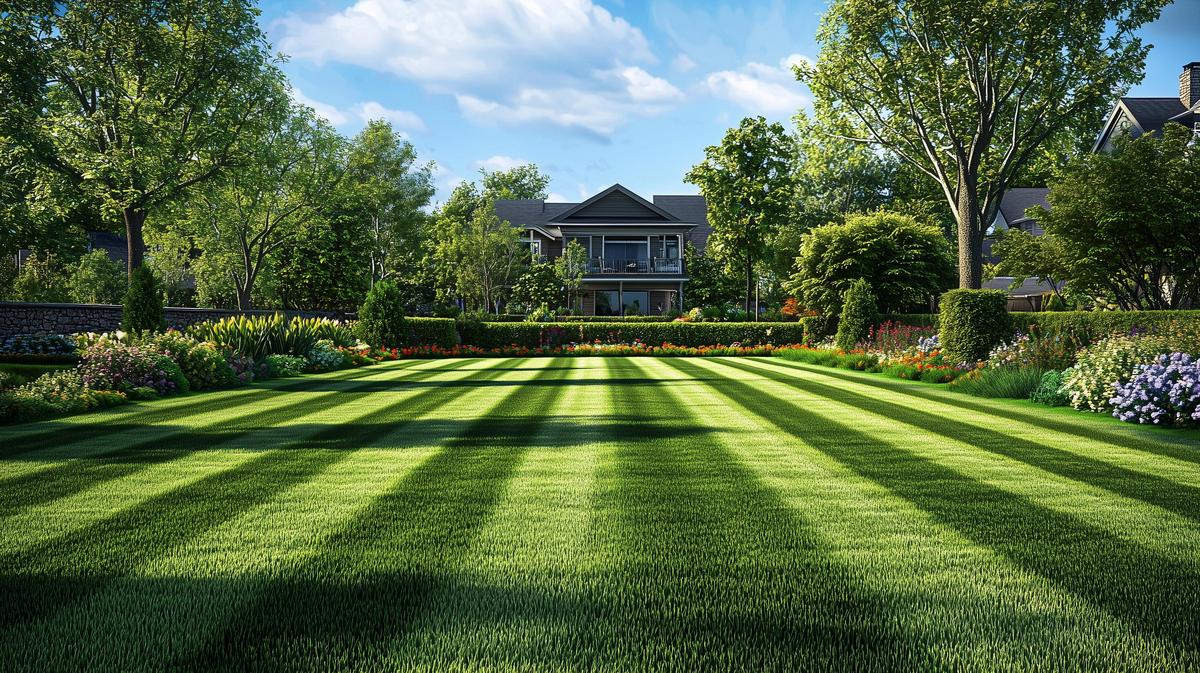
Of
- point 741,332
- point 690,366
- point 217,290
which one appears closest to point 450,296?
point 217,290

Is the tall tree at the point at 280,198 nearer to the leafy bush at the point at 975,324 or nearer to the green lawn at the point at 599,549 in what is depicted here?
the green lawn at the point at 599,549

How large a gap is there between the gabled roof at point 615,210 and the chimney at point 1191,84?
993 inches

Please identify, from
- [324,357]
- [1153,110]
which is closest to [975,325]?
[324,357]

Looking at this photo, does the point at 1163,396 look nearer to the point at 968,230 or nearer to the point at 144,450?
the point at 144,450

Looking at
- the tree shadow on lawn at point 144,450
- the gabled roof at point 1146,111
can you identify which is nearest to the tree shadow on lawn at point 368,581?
the tree shadow on lawn at point 144,450

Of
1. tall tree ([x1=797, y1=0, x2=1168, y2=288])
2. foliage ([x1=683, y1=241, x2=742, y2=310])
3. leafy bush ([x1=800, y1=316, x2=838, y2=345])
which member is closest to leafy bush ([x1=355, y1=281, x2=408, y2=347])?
leafy bush ([x1=800, y1=316, x2=838, y2=345])

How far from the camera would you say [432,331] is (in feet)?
78.2

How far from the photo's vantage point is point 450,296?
137 ft

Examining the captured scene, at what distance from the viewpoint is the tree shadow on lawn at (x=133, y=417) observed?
644 centimetres

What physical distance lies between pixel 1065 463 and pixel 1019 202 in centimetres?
4458

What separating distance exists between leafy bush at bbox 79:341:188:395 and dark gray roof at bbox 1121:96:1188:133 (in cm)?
3868

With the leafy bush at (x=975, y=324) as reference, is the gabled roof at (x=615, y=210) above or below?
above

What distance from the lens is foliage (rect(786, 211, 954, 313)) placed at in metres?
23.4

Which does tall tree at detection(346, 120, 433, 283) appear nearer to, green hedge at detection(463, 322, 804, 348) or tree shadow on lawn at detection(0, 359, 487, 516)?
green hedge at detection(463, 322, 804, 348)
